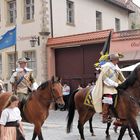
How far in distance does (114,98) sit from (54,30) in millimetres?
15535

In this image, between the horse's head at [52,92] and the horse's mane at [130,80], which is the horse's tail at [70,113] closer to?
the horse's head at [52,92]

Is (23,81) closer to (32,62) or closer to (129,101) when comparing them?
(129,101)

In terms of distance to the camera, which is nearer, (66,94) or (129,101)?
(129,101)

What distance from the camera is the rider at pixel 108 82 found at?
933 centimetres

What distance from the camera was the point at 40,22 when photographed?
2409 centimetres

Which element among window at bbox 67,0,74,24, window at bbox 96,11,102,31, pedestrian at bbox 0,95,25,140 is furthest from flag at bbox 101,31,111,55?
pedestrian at bbox 0,95,25,140

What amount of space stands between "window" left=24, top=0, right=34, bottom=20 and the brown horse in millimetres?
16550

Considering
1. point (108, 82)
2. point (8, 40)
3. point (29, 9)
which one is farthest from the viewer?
point (29, 9)

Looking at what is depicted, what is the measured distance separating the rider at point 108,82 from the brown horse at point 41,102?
1297mm

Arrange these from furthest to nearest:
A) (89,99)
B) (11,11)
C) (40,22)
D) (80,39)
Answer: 1. (11,11)
2. (40,22)
3. (80,39)
4. (89,99)

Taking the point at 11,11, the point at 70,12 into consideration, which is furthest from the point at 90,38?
the point at 11,11

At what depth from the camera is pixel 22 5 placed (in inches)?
1008

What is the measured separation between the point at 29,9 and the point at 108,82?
16890 millimetres

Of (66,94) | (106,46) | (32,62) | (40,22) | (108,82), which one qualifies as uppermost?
(40,22)
